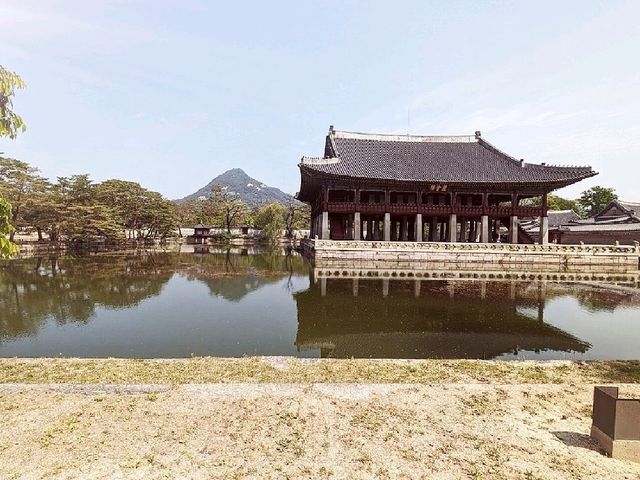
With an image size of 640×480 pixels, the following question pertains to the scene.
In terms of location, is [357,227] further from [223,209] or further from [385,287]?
[223,209]

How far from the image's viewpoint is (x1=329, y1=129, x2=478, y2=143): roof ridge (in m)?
47.4

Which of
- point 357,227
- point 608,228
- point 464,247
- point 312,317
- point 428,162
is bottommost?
point 312,317

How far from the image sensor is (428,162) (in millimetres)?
42406

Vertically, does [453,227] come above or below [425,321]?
above

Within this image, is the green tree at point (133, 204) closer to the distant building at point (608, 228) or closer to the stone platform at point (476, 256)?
the stone platform at point (476, 256)

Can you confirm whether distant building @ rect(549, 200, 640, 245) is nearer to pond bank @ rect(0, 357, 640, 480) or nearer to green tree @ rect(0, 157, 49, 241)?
pond bank @ rect(0, 357, 640, 480)

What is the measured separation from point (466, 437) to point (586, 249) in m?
38.1

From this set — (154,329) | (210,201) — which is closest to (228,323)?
(154,329)

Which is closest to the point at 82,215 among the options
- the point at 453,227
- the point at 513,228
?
the point at 453,227

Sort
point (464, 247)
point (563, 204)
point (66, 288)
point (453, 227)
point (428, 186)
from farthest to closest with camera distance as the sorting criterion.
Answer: point (563, 204), point (453, 227), point (428, 186), point (464, 247), point (66, 288)

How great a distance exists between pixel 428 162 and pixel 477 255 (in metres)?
13.8

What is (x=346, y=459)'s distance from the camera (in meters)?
4.64

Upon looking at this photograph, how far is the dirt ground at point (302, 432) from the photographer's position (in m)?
4.42

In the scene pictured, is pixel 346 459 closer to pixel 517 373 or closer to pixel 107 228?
pixel 517 373
